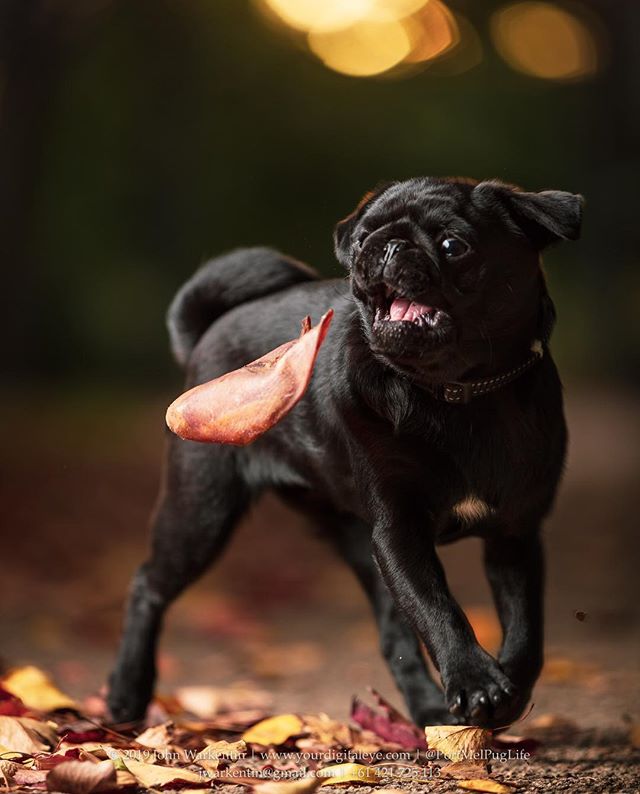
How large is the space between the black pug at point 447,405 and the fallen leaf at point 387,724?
54 centimetres

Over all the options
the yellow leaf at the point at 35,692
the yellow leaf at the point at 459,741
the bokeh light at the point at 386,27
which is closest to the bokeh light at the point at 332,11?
the bokeh light at the point at 386,27

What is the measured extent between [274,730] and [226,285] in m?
1.32

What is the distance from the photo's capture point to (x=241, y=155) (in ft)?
60.3

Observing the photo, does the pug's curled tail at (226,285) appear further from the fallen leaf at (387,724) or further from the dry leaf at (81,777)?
the dry leaf at (81,777)

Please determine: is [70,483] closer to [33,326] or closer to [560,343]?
[33,326]

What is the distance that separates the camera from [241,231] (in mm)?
16781

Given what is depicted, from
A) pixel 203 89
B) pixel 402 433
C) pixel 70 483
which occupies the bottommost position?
pixel 402 433

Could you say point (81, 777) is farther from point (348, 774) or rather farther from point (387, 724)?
point (387, 724)

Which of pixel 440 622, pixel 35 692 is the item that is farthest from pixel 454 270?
pixel 35 692

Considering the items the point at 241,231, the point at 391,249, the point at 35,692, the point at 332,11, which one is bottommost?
the point at 35,692

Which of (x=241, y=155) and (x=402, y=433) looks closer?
(x=402, y=433)

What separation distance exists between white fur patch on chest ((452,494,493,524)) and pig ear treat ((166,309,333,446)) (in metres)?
0.48

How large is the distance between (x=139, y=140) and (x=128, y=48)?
132 cm

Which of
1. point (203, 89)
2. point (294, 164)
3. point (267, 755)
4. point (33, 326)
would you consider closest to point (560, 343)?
point (294, 164)
